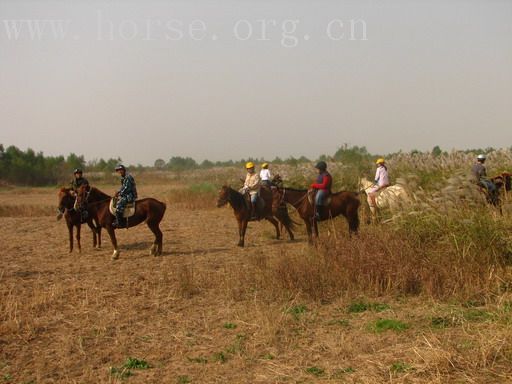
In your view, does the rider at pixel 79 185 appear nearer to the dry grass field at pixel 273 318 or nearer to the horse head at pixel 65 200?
the horse head at pixel 65 200

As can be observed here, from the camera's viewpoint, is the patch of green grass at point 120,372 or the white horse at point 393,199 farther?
the white horse at point 393,199

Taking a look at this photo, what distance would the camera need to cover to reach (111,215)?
11.4 m

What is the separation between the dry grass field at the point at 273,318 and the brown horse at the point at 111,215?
3.30ft

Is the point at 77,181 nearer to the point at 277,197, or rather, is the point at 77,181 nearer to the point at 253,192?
the point at 253,192

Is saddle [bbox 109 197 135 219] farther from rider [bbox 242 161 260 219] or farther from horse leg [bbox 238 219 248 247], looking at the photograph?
rider [bbox 242 161 260 219]

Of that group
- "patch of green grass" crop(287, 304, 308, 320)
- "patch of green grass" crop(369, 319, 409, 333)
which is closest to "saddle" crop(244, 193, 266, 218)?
"patch of green grass" crop(287, 304, 308, 320)

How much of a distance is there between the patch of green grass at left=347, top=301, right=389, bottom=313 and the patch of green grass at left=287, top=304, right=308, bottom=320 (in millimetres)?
609

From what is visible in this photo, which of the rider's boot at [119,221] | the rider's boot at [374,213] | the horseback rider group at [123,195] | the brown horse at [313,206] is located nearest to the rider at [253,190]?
the brown horse at [313,206]

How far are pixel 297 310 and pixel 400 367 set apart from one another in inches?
88.0

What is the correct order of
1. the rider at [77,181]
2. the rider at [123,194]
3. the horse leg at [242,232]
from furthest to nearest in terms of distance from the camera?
the horse leg at [242,232] < the rider at [77,181] < the rider at [123,194]

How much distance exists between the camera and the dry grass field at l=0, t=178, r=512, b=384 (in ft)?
15.9

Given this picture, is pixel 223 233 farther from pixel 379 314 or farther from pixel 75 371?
pixel 75 371

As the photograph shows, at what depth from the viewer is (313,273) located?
300 inches

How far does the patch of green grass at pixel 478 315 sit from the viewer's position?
5.90 m
